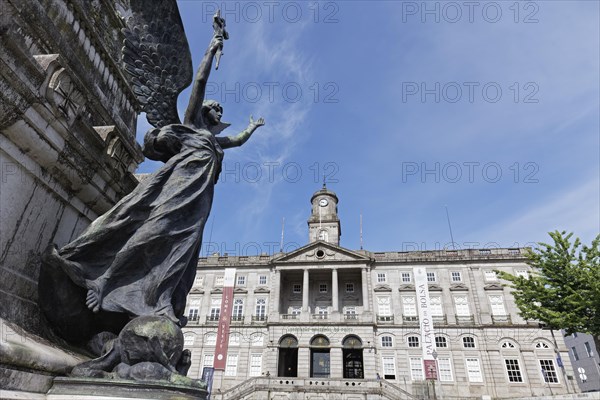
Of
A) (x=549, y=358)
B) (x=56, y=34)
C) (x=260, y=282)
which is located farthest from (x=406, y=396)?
(x=56, y=34)

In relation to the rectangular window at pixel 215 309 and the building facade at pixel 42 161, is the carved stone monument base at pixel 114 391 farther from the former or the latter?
the rectangular window at pixel 215 309

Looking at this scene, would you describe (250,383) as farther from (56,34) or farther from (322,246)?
(56,34)

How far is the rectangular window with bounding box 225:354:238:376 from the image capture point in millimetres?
32781

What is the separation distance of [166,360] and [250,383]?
27.7 m

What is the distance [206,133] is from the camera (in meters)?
3.26

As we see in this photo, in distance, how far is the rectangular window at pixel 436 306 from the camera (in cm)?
3408

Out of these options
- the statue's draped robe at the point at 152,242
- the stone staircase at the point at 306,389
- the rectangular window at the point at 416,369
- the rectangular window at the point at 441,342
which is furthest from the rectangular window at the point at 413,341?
the statue's draped robe at the point at 152,242

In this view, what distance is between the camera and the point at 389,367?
31.9 m

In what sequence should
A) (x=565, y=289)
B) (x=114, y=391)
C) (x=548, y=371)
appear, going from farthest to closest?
(x=548, y=371)
(x=565, y=289)
(x=114, y=391)

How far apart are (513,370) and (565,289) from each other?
64.5 ft

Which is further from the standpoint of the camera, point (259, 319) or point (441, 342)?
point (259, 319)

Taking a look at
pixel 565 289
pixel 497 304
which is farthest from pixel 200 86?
pixel 497 304

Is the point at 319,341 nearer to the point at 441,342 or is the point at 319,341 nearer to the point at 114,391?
the point at 441,342

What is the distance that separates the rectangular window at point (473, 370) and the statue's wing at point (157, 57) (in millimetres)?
34933
